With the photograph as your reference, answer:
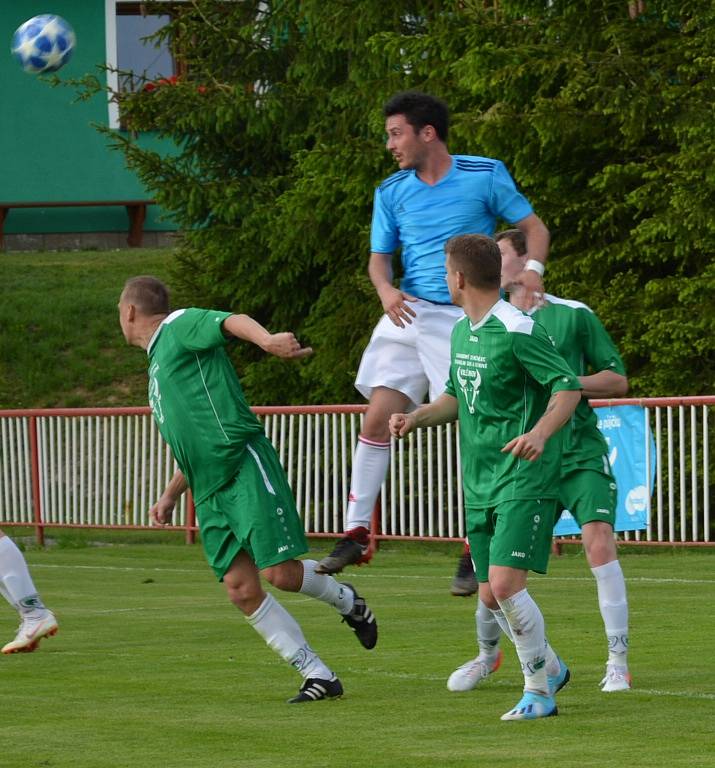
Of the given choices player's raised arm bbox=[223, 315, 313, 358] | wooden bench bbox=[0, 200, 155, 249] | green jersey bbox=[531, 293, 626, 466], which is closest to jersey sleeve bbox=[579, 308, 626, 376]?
green jersey bbox=[531, 293, 626, 466]

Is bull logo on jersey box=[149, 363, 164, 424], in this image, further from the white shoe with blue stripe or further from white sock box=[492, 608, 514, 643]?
the white shoe with blue stripe

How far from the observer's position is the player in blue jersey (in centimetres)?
930

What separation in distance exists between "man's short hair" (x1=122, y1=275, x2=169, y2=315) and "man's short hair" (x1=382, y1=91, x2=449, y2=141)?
81.1 inches

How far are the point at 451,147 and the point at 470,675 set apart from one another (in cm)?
1406

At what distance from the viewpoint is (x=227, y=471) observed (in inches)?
298

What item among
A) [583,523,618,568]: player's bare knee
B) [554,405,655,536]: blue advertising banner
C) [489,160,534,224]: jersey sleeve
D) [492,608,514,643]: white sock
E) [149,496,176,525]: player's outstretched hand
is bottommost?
[554,405,655,536]: blue advertising banner

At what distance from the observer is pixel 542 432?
21.4 feet

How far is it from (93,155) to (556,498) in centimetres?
3420

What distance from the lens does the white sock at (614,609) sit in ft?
24.9

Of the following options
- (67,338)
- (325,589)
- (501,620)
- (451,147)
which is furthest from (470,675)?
(67,338)

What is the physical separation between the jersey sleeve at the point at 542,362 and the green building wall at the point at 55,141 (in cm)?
3351

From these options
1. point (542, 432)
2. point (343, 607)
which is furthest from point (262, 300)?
point (542, 432)

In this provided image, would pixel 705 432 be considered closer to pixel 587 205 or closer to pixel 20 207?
pixel 587 205

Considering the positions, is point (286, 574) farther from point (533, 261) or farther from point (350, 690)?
point (533, 261)
